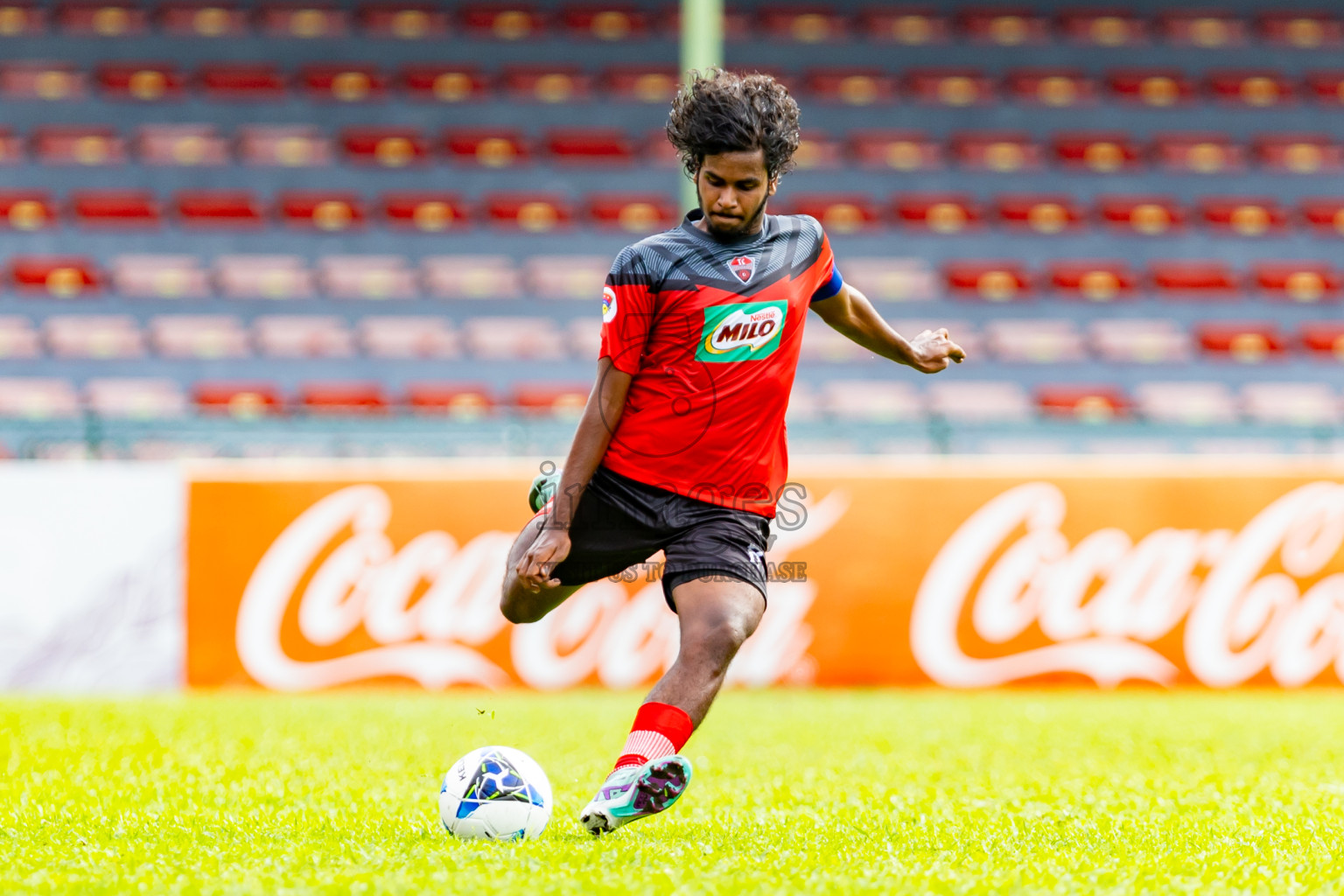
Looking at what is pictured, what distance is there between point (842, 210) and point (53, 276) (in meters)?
8.46

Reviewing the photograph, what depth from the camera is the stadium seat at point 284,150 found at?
1465cm

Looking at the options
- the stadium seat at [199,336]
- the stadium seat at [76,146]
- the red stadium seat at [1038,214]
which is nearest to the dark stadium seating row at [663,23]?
the stadium seat at [76,146]

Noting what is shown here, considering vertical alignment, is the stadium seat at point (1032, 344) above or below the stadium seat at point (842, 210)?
below

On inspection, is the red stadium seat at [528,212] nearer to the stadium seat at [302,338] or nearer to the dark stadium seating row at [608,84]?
the dark stadium seating row at [608,84]

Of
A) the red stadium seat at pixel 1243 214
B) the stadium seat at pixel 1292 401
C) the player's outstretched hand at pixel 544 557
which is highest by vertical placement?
the player's outstretched hand at pixel 544 557

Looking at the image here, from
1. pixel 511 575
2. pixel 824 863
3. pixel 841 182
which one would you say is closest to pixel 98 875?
pixel 511 575

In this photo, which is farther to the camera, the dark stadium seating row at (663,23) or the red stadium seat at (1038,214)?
the dark stadium seating row at (663,23)

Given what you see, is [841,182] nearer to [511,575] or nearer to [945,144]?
[945,144]

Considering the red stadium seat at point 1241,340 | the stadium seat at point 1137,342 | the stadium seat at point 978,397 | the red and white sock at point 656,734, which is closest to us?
the red and white sock at point 656,734

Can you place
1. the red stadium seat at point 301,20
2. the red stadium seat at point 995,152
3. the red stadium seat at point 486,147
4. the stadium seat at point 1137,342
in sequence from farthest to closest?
the red stadium seat at point 301,20, the red stadium seat at point 995,152, the red stadium seat at point 486,147, the stadium seat at point 1137,342

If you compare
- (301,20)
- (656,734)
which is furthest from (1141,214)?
(656,734)

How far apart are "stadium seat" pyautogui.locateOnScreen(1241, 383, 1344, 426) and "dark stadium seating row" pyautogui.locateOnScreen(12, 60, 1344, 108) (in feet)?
12.5

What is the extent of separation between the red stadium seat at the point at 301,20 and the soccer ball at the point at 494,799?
44.9ft

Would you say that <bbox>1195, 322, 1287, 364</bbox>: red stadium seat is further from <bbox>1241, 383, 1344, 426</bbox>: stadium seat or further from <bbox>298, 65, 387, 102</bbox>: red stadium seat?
<bbox>298, 65, 387, 102</bbox>: red stadium seat
